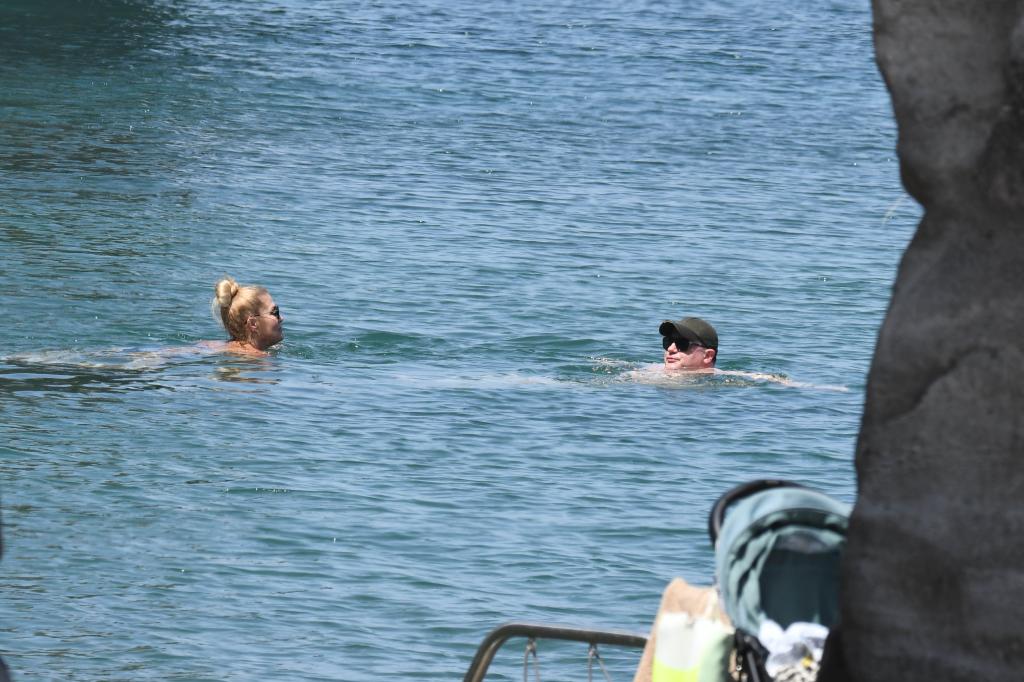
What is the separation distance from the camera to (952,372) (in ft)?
11.6

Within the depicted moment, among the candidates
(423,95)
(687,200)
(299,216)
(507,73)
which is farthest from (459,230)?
(507,73)

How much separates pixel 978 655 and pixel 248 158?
80.6ft

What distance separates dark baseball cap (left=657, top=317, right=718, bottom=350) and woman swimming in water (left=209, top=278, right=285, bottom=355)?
3261 millimetres

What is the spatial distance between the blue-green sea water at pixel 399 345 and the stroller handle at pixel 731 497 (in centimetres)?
397

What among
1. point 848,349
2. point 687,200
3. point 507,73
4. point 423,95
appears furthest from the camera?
point 507,73

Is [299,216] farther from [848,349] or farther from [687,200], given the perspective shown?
[848,349]

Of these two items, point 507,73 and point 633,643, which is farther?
Result: point 507,73

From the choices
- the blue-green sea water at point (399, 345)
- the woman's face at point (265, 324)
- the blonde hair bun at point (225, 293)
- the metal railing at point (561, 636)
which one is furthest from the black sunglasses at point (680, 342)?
the metal railing at point (561, 636)

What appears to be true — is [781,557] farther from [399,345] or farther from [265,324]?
[399,345]

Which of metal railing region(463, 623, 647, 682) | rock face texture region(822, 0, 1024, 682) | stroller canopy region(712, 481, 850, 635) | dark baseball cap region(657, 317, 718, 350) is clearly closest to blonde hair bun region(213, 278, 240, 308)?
dark baseball cap region(657, 317, 718, 350)

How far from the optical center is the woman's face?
48.3ft

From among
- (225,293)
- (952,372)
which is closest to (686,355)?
(225,293)

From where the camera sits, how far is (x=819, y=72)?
37.8 m

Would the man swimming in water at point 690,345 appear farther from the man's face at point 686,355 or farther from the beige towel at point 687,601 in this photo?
the beige towel at point 687,601
